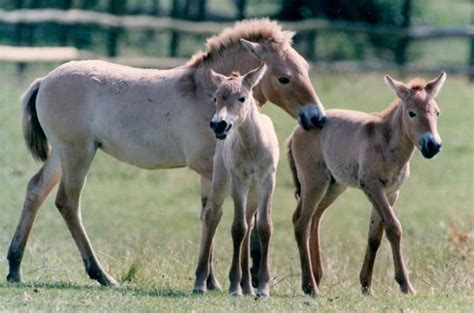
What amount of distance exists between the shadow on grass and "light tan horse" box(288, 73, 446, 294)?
113 centimetres

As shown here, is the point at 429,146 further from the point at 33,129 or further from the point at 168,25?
the point at 168,25

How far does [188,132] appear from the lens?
10008 mm

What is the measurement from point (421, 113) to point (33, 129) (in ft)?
11.4

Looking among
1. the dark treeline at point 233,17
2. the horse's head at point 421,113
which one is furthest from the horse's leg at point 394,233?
the dark treeline at point 233,17

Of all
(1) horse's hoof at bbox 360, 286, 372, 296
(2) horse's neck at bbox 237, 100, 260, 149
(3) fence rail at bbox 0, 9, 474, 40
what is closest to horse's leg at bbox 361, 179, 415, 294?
(1) horse's hoof at bbox 360, 286, 372, 296

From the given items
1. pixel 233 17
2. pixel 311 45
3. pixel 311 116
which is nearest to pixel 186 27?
pixel 311 45

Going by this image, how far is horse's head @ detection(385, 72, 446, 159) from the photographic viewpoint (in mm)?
9258

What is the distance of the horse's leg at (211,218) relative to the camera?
9.54 m

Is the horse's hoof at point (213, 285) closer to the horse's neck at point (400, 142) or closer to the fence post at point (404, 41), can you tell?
the horse's neck at point (400, 142)

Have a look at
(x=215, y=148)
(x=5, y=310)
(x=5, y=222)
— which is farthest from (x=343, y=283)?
(x=5, y=222)

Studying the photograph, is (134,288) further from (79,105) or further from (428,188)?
(428,188)

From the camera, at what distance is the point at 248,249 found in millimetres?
9688

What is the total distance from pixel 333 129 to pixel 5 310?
10.8 feet

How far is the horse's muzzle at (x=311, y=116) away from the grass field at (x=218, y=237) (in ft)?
4.19
